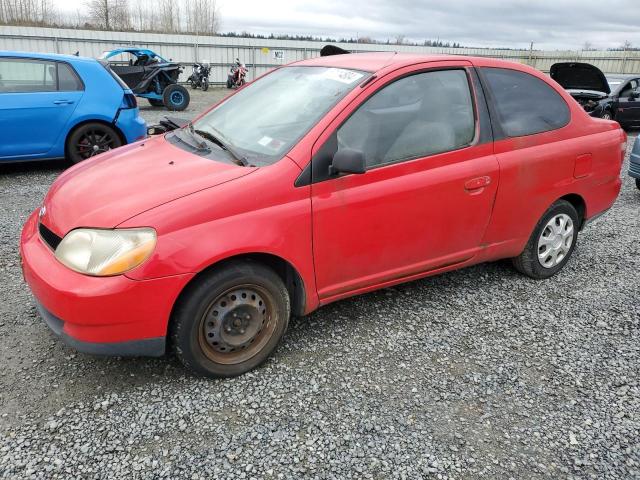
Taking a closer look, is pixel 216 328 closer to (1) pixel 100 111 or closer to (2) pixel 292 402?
(2) pixel 292 402

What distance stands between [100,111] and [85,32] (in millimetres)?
18157

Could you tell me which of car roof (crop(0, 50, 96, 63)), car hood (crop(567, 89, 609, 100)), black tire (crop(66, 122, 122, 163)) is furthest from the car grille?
car hood (crop(567, 89, 609, 100))

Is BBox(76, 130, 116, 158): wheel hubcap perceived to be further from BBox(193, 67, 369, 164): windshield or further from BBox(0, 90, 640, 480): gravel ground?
BBox(193, 67, 369, 164): windshield

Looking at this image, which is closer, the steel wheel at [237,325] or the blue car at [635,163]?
the steel wheel at [237,325]

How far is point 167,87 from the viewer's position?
1393cm

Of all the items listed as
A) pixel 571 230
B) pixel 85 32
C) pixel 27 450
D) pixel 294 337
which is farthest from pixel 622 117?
pixel 85 32

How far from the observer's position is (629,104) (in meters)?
12.3

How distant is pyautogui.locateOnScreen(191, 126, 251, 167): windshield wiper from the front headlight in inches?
26.4

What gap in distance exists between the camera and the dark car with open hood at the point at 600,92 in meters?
11.4

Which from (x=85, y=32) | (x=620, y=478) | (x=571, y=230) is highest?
(x=85, y=32)

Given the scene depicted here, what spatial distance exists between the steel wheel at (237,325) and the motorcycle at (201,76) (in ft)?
62.0

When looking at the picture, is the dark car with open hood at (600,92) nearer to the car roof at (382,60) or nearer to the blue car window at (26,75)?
the car roof at (382,60)

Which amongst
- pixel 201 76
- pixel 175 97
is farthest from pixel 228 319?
pixel 201 76

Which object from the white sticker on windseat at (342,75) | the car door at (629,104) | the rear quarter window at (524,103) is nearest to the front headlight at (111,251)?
the white sticker on windseat at (342,75)
